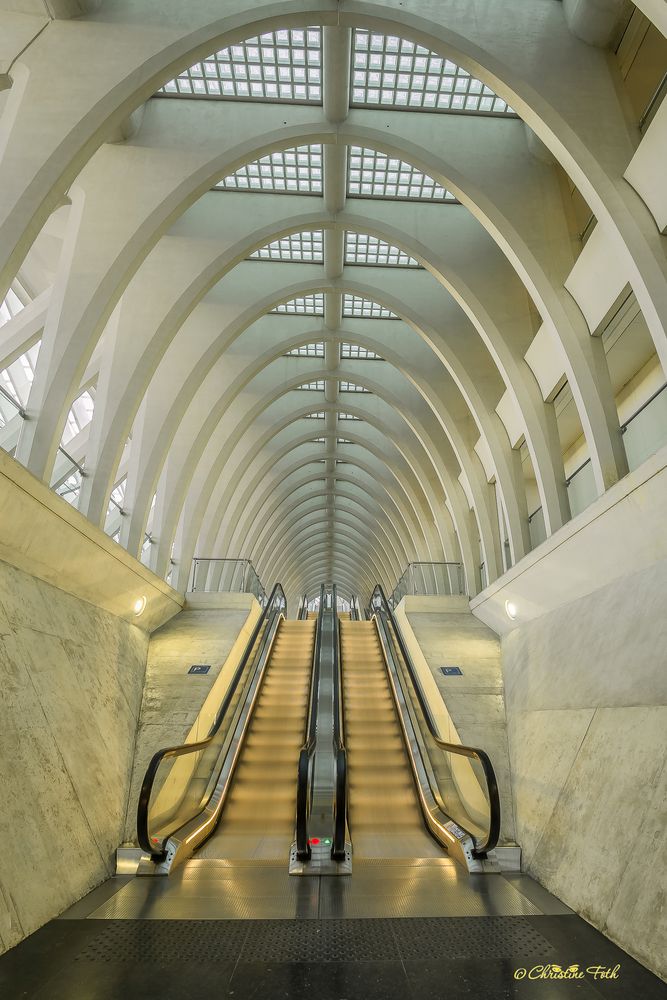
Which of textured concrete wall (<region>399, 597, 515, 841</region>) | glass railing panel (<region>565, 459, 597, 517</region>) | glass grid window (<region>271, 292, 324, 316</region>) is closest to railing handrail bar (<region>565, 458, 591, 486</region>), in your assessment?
glass railing panel (<region>565, 459, 597, 517</region>)

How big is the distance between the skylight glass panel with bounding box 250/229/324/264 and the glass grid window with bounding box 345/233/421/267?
2.62 ft

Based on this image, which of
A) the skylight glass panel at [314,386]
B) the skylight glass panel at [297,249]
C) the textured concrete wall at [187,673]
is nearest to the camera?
the textured concrete wall at [187,673]

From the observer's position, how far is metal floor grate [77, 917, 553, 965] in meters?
4.44

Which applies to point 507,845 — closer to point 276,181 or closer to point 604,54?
point 604,54

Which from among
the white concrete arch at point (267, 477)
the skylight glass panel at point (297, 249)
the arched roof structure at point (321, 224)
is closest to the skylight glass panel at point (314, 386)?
the white concrete arch at point (267, 477)

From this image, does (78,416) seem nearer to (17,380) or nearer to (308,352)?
Result: (17,380)

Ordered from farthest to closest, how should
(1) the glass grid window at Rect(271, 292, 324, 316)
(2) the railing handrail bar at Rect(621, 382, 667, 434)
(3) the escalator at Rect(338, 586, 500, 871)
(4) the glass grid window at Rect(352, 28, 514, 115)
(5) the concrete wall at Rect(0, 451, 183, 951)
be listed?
(1) the glass grid window at Rect(271, 292, 324, 316) → (4) the glass grid window at Rect(352, 28, 514, 115) → (2) the railing handrail bar at Rect(621, 382, 667, 434) → (3) the escalator at Rect(338, 586, 500, 871) → (5) the concrete wall at Rect(0, 451, 183, 951)

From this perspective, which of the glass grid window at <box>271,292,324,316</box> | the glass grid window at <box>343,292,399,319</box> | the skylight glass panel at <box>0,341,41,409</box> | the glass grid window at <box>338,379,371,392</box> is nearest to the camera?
the skylight glass panel at <box>0,341,41,409</box>

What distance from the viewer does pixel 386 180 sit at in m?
14.1

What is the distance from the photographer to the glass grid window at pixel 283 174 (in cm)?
1362

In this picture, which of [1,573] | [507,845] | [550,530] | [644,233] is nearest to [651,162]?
[644,233]

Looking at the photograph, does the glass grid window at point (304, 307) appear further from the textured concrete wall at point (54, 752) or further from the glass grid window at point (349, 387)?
the textured concrete wall at point (54, 752)

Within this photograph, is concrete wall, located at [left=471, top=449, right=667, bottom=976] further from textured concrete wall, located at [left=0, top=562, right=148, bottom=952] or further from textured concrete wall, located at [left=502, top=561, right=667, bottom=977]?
textured concrete wall, located at [left=0, top=562, right=148, bottom=952]
